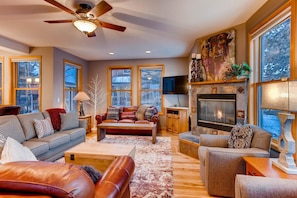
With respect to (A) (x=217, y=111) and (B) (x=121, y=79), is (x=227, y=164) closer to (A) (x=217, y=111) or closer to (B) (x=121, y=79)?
(A) (x=217, y=111)

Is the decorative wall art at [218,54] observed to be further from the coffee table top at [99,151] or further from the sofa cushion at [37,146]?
the sofa cushion at [37,146]

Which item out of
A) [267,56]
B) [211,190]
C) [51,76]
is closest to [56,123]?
[51,76]

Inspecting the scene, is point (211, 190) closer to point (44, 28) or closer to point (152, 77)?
point (44, 28)

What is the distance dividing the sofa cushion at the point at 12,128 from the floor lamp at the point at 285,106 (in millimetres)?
3592

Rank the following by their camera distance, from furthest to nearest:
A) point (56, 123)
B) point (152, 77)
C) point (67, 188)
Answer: point (152, 77) < point (56, 123) < point (67, 188)

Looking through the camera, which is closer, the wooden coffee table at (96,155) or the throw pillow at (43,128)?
the wooden coffee table at (96,155)

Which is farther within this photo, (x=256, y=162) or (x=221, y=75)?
(x=221, y=75)

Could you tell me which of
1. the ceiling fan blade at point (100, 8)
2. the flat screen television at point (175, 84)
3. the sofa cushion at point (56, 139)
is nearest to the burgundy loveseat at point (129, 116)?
the flat screen television at point (175, 84)

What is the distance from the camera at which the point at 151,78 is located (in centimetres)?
682

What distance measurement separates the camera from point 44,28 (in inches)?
147

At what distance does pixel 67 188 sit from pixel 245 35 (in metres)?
3.84

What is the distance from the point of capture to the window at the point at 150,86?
6.76 m

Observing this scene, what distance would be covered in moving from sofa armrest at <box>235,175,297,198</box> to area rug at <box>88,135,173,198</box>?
1.20 m

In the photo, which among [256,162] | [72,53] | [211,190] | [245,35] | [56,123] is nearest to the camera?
[256,162]
